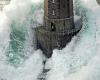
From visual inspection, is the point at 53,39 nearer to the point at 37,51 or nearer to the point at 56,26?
the point at 56,26

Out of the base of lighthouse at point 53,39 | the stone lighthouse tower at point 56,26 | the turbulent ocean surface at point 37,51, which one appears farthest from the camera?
the base of lighthouse at point 53,39

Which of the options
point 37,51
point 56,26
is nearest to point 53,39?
point 56,26

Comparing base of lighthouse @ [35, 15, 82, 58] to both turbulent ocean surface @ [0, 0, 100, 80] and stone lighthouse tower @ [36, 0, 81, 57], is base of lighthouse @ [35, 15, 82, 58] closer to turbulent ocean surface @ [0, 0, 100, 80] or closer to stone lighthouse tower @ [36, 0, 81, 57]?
stone lighthouse tower @ [36, 0, 81, 57]

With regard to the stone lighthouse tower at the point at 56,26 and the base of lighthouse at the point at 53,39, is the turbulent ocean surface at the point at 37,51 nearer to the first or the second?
the base of lighthouse at the point at 53,39

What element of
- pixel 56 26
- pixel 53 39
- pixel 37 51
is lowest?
pixel 37 51

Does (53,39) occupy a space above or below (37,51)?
above

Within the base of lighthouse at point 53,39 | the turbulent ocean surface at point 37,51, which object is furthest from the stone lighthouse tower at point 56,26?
the turbulent ocean surface at point 37,51

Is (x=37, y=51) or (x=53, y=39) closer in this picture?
(x=53, y=39)
